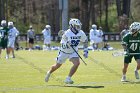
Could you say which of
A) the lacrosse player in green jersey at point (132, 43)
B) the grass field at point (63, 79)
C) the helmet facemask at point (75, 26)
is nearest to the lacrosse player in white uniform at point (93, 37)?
the grass field at point (63, 79)

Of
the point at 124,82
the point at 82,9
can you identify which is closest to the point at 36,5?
the point at 82,9

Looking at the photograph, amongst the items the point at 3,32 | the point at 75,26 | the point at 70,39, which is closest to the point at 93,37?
the point at 3,32

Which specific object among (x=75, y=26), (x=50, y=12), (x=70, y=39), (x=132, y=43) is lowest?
(x=50, y=12)

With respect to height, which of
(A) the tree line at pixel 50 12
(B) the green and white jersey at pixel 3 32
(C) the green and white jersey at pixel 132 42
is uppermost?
(C) the green and white jersey at pixel 132 42

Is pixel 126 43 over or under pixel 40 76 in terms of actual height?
over

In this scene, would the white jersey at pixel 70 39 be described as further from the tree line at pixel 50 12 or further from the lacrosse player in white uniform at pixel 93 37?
the tree line at pixel 50 12

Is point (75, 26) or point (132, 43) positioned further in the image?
point (132, 43)

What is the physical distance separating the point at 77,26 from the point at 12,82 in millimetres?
2792

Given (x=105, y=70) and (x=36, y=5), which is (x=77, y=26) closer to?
(x=105, y=70)

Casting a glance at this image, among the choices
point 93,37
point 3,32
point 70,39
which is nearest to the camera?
point 70,39

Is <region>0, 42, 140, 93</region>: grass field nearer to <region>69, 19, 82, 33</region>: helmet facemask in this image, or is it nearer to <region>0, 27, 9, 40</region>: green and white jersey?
<region>69, 19, 82, 33</region>: helmet facemask

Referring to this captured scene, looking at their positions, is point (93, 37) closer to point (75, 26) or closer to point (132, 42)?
point (132, 42)

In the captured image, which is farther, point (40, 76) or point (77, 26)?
point (40, 76)

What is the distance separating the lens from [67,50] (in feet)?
54.4
